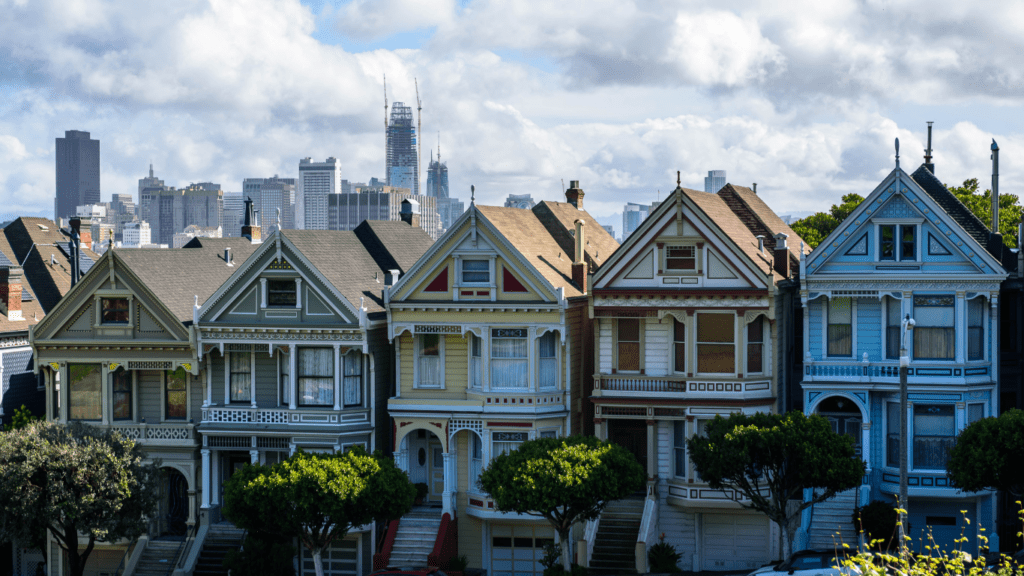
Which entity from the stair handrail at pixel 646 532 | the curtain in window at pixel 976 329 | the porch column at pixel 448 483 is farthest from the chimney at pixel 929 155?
the porch column at pixel 448 483

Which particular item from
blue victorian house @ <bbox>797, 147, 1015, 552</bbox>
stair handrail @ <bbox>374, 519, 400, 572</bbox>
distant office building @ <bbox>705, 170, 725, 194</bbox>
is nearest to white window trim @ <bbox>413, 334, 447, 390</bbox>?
stair handrail @ <bbox>374, 519, 400, 572</bbox>

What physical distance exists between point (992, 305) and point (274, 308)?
2409 cm

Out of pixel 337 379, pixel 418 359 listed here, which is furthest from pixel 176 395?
pixel 418 359

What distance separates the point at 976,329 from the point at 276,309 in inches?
930

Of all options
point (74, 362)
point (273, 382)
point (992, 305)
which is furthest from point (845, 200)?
point (74, 362)

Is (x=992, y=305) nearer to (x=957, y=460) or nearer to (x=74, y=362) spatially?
(x=957, y=460)

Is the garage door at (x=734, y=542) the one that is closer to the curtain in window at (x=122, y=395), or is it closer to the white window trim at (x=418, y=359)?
the white window trim at (x=418, y=359)

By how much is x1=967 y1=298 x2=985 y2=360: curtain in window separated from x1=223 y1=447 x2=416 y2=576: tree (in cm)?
1884

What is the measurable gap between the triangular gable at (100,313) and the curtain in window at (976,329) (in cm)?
2689

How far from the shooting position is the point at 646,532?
38.2 metres

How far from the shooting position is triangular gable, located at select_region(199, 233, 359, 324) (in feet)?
134

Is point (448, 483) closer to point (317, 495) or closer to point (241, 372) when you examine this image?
point (317, 495)

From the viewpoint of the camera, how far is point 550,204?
156 feet

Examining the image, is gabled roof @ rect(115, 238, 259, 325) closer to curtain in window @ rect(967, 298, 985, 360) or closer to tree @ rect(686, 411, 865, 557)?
tree @ rect(686, 411, 865, 557)
